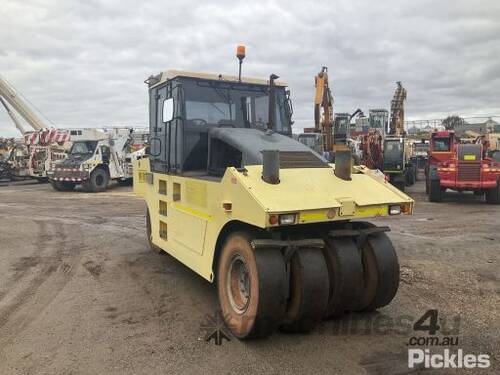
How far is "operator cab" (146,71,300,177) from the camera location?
561 centimetres

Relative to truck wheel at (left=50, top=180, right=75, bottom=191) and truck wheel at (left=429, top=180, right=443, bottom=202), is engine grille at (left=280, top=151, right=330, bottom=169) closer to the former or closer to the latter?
truck wheel at (left=429, top=180, right=443, bottom=202)

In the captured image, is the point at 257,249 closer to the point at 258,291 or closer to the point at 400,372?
the point at 258,291

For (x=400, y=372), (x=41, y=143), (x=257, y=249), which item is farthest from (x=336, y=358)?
(x=41, y=143)

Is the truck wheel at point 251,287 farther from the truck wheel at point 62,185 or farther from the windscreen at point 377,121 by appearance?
the windscreen at point 377,121

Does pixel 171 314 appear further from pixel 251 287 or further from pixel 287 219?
pixel 287 219

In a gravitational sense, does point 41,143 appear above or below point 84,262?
above

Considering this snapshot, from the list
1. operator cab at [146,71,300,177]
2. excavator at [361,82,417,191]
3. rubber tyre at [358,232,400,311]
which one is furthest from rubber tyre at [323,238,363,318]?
excavator at [361,82,417,191]

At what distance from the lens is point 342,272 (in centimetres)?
427

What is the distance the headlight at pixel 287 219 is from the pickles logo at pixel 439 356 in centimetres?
146

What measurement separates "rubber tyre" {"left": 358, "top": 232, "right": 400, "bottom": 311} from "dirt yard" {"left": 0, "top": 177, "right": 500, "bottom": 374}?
250 millimetres

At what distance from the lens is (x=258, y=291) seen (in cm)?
394

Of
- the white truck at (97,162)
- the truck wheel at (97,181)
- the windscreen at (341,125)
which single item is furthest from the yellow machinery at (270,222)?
the windscreen at (341,125)

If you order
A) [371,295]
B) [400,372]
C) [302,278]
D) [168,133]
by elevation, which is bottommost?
[400,372]

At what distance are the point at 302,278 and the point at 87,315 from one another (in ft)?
7.87
